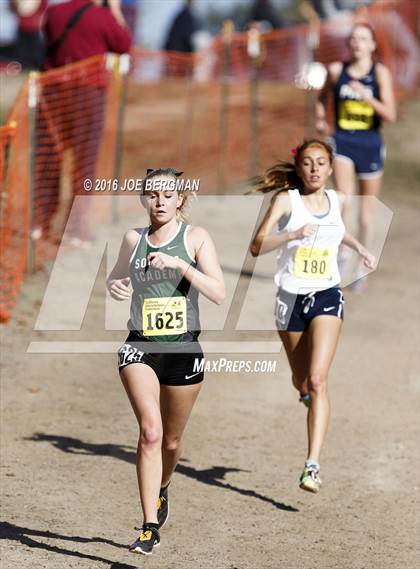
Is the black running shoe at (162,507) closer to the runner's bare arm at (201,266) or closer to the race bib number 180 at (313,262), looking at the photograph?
the runner's bare arm at (201,266)

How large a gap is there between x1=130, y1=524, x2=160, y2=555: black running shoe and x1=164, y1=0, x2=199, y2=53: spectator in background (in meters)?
18.3

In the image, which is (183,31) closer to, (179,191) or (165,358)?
(179,191)

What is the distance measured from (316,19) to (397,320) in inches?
523

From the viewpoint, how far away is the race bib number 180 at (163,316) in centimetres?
621

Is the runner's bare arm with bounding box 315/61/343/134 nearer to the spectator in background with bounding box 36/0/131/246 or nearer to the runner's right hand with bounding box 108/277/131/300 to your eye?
the spectator in background with bounding box 36/0/131/246

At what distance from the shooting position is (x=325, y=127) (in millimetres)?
11227

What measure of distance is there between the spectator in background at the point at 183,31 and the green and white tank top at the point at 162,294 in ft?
58.1

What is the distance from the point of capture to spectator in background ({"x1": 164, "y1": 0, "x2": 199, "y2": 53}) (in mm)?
23422

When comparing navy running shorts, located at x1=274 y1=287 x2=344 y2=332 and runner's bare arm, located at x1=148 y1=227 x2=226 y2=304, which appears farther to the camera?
navy running shorts, located at x1=274 y1=287 x2=344 y2=332

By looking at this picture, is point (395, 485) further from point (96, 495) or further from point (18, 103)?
point (18, 103)

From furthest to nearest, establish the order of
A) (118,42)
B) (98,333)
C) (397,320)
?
(118,42), (397,320), (98,333)

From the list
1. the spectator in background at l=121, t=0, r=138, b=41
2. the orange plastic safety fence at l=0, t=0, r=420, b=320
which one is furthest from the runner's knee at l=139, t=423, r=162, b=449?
the spectator in background at l=121, t=0, r=138, b=41

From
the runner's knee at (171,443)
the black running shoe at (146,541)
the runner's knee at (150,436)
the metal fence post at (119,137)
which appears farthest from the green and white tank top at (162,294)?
the metal fence post at (119,137)

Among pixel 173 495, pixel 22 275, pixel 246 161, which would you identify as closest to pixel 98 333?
pixel 22 275
